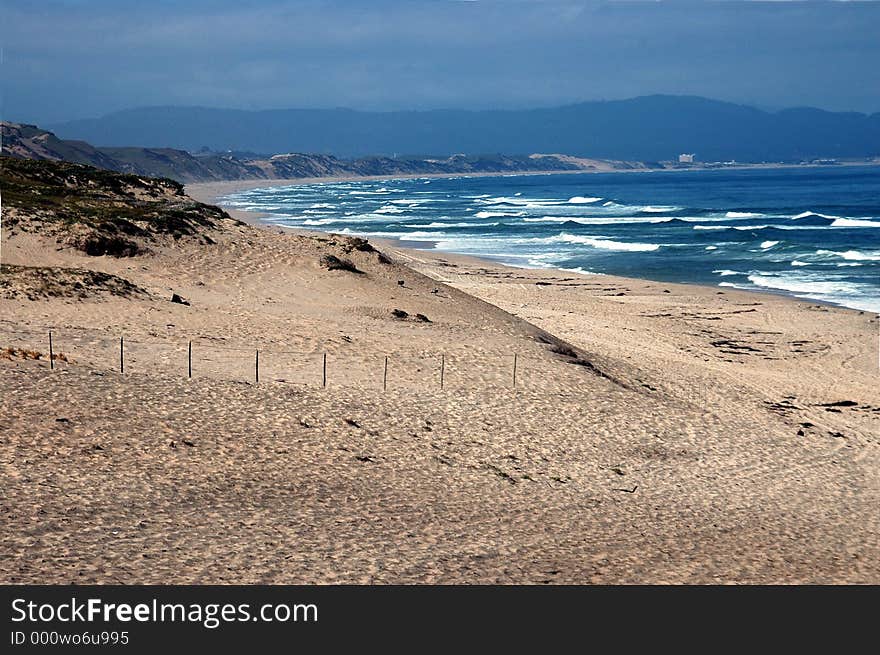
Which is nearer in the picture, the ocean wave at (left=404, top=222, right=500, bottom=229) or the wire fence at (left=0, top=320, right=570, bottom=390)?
the wire fence at (left=0, top=320, right=570, bottom=390)

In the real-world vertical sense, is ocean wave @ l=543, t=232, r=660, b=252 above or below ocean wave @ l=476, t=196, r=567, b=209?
below

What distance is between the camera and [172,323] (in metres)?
20.1

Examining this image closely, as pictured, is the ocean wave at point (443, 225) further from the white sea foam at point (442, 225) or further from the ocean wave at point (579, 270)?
the ocean wave at point (579, 270)

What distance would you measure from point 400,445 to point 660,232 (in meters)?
50.4

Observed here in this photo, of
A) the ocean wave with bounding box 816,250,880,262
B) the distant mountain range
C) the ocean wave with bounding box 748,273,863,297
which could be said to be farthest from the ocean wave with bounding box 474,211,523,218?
the distant mountain range

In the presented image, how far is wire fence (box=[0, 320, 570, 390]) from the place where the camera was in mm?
16094

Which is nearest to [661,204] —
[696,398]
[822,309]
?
[822,309]

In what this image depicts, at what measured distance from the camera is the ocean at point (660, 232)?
42125 millimetres

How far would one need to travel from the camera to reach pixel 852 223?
214 ft

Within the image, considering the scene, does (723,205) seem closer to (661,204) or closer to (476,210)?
(661,204)

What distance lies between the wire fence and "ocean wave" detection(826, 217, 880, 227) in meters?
51.2

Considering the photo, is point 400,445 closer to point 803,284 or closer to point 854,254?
point 803,284

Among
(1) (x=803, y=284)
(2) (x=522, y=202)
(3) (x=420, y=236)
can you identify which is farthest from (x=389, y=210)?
(1) (x=803, y=284)

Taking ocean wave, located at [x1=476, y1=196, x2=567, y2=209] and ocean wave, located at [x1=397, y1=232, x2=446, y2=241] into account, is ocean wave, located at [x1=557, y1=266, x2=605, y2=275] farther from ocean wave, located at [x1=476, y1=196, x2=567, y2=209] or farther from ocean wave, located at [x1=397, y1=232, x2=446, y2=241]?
ocean wave, located at [x1=476, y1=196, x2=567, y2=209]
